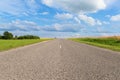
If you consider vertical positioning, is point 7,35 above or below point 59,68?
above

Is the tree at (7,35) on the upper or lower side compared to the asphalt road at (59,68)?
upper

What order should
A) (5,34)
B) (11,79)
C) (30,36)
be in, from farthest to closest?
(30,36) → (5,34) → (11,79)

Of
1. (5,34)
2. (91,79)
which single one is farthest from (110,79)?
(5,34)

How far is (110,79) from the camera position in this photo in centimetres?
583

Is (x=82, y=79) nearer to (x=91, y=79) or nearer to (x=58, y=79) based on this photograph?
(x=91, y=79)

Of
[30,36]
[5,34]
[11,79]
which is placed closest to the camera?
[11,79]

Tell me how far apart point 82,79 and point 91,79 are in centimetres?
31

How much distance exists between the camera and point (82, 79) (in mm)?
→ 5805

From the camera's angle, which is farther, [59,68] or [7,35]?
[7,35]

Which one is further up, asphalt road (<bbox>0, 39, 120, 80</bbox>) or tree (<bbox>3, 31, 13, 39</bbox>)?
tree (<bbox>3, 31, 13, 39</bbox>)

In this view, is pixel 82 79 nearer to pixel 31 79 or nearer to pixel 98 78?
pixel 98 78

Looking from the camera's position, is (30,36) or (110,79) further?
(30,36)

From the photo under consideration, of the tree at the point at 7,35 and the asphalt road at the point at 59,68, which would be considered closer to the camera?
the asphalt road at the point at 59,68

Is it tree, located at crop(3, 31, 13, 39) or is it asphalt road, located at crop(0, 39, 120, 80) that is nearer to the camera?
asphalt road, located at crop(0, 39, 120, 80)
